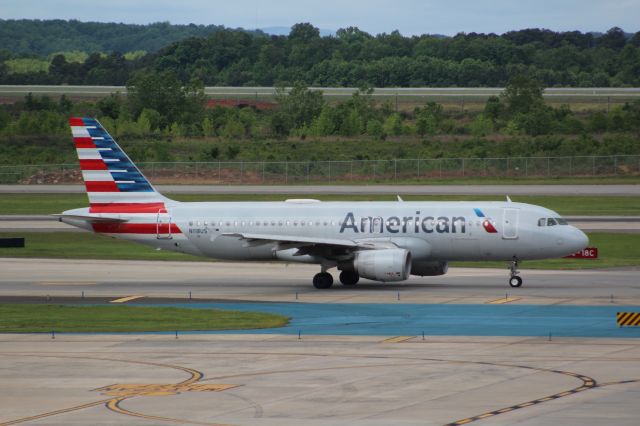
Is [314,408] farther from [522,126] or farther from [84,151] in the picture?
[522,126]

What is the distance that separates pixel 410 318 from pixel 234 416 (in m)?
16.1

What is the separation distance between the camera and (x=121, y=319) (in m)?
40.1

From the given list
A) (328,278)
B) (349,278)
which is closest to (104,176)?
(328,278)

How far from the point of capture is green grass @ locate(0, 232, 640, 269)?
57.1 meters

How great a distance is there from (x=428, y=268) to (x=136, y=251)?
21989mm

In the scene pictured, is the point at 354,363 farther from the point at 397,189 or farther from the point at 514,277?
the point at 397,189

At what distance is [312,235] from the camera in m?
50.2

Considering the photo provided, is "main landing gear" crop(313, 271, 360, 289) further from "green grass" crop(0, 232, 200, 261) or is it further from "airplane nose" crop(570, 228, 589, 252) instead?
"green grass" crop(0, 232, 200, 261)

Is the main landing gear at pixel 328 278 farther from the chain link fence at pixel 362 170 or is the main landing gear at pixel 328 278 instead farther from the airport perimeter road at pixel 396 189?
the chain link fence at pixel 362 170

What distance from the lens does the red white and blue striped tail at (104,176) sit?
5147 centimetres

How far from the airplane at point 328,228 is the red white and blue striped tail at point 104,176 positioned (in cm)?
5

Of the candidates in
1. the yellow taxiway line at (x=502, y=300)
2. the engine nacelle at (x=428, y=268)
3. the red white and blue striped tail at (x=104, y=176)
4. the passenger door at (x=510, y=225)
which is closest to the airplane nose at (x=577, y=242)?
the passenger door at (x=510, y=225)

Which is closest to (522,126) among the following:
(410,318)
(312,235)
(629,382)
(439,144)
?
(439,144)

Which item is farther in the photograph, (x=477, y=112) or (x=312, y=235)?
(x=477, y=112)
